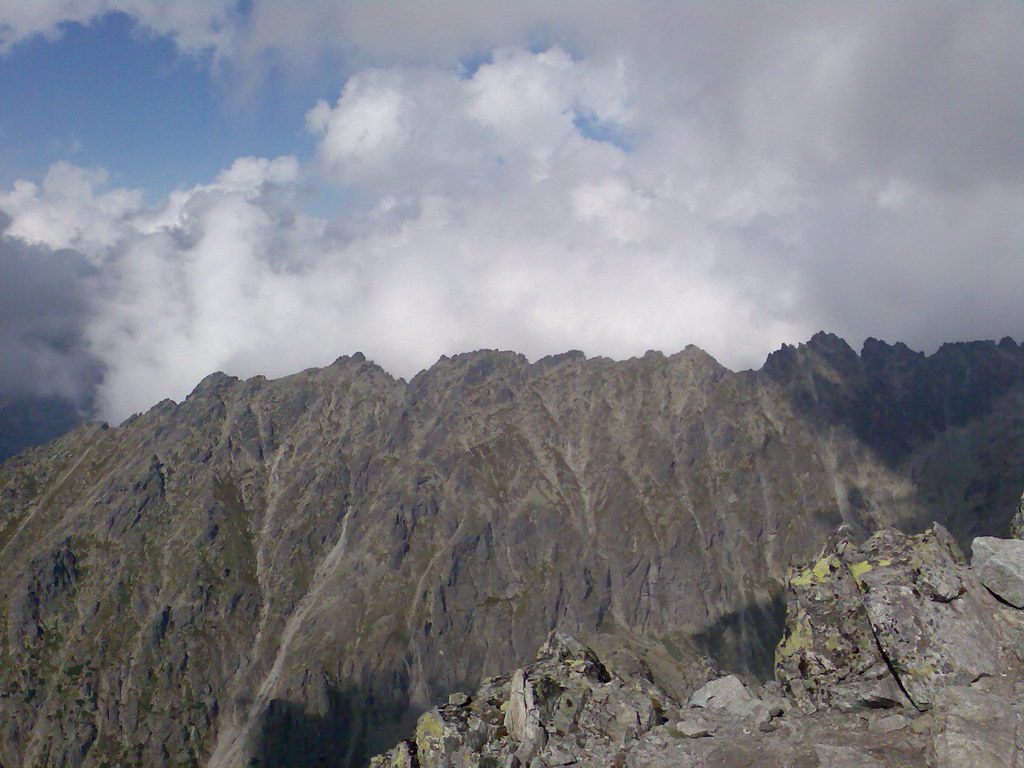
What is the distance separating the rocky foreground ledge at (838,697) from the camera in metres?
18.9

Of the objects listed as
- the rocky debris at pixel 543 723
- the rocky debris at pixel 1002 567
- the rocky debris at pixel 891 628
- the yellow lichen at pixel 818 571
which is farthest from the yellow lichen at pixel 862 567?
the rocky debris at pixel 543 723

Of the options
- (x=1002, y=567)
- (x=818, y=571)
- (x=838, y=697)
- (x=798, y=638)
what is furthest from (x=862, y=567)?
(x=838, y=697)

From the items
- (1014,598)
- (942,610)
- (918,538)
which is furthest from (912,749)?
(918,538)

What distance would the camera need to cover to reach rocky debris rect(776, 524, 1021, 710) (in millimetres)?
20734

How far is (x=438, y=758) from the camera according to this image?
2464 cm

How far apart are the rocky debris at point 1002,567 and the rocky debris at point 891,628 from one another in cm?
44

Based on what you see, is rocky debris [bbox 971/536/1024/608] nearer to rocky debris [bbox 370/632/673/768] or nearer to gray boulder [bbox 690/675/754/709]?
gray boulder [bbox 690/675/754/709]

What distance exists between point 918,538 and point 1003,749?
9.78m

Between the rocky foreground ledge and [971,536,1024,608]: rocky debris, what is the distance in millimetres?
41

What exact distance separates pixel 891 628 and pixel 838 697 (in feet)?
9.77

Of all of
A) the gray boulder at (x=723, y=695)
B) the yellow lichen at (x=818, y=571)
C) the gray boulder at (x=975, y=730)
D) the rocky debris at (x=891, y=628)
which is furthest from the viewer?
the yellow lichen at (x=818, y=571)

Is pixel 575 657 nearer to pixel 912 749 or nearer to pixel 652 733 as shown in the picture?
pixel 652 733

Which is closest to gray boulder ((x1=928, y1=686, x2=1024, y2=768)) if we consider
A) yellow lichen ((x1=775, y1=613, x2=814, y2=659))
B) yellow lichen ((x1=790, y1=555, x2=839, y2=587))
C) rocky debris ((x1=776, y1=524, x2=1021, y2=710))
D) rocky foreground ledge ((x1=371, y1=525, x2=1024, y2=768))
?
rocky foreground ledge ((x1=371, y1=525, x2=1024, y2=768))

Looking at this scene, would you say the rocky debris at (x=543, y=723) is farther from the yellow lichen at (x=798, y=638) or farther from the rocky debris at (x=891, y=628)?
the rocky debris at (x=891, y=628)
